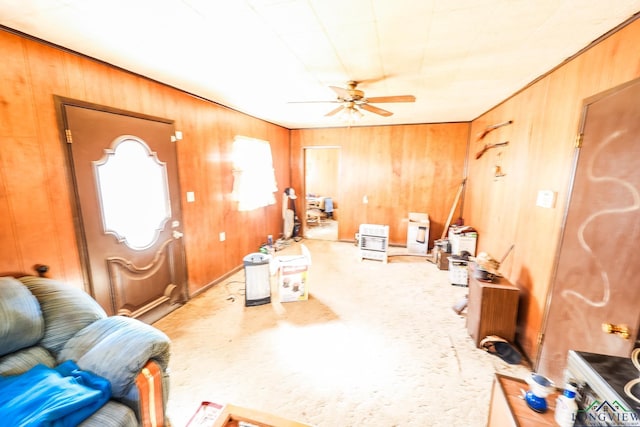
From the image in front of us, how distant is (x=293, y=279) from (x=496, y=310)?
205 centimetres

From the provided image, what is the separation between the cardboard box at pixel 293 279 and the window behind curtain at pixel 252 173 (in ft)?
4.74

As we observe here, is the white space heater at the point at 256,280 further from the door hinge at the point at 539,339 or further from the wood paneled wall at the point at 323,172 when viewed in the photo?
the wood paneled wall at the point at 323,172

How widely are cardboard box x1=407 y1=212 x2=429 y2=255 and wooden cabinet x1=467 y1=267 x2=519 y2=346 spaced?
2.38 m

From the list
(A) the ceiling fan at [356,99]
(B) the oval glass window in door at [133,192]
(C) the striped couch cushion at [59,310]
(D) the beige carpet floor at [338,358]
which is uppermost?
(A) the ceiling fan at [356,99]

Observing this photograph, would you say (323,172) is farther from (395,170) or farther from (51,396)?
(51,396)

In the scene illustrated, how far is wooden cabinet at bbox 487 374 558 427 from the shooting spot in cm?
101

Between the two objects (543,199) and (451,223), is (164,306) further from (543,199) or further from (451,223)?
(451,223)

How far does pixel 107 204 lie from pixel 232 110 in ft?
7.07

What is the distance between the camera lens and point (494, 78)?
2389mm

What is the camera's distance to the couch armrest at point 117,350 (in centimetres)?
125

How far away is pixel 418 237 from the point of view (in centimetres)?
465

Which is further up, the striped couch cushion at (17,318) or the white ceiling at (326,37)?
the white ceiling at (326,37)

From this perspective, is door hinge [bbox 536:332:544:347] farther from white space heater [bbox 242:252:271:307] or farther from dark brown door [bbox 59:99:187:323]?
dark brown door [bbox 59:99:187:323]

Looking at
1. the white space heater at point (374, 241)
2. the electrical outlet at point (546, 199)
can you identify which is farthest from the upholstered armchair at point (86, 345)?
the white space heater at point (374, 241)
